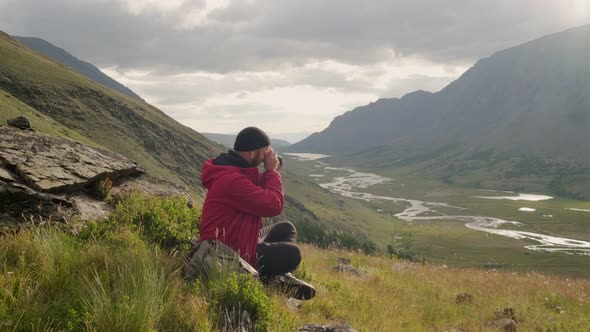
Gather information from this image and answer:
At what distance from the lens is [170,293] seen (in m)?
5.28

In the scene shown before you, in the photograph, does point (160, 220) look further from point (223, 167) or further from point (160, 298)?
point (160, 298)

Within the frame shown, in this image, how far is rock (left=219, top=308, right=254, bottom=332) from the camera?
489 centimetres

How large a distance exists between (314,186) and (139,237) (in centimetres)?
18318

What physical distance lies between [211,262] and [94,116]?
7959 cm

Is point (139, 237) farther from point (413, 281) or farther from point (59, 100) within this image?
point (59, 100)

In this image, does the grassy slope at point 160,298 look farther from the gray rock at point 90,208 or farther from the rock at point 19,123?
the rock at point 19,123

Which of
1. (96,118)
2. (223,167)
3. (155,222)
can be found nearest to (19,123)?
(155,222)

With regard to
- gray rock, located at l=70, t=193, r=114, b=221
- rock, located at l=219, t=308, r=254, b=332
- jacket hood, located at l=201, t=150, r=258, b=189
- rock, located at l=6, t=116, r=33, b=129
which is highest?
rock, located at l=6, t=116, r=33, b=129

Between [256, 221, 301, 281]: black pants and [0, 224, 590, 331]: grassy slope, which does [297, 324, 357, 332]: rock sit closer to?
[0, 224, 590, 331]: grassy slope

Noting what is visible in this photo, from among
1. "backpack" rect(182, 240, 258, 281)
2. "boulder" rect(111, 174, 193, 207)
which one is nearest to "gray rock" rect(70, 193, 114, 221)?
"boulder" rect(111, 174, 193, 207)

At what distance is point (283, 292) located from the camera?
7.12 m

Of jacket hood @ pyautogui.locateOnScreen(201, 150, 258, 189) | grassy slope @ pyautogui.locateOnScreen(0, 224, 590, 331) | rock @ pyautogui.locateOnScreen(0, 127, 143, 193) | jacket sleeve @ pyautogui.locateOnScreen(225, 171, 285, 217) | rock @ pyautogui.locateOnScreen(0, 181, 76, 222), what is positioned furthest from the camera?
rock @ pyautogui.locateOnScreen(0, 127, 143, 193)

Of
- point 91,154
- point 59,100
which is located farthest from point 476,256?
point 91,154

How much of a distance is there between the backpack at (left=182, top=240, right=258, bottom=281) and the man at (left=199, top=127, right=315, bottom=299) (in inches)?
10.3
